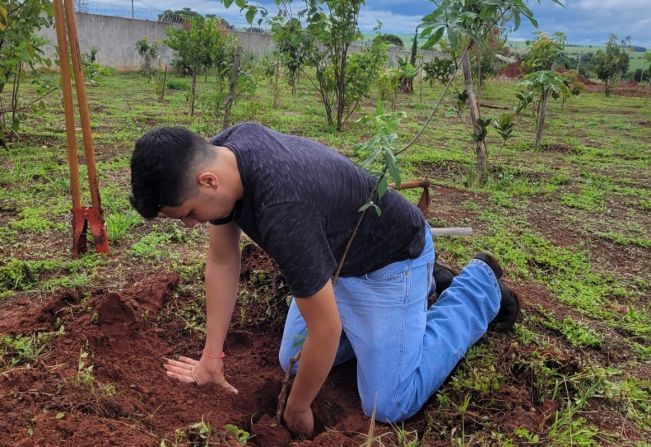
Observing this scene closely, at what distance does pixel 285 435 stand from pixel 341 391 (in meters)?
0.44

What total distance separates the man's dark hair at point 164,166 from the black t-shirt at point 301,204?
0.16 m

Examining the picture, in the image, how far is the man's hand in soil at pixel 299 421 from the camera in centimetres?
184

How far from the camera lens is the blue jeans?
1984 mm

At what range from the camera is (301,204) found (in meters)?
1.52

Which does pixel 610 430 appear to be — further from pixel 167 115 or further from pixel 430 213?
pixel 167 115

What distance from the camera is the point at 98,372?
6.28 ft

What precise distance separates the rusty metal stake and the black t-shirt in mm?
1396

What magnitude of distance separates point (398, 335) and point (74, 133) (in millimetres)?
1894

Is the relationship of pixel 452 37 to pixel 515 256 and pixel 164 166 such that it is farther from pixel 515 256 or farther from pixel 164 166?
pixel 515 256

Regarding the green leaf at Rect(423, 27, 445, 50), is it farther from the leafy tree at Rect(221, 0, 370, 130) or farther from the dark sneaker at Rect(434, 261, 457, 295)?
the leafy tree at Rect(221, 0, 370, 130)

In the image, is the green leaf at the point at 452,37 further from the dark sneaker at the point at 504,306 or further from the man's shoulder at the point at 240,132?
the dark sneaker at the point at 504,306

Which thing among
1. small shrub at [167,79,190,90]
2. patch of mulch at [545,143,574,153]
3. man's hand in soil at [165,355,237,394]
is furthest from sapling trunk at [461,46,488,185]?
small shrub at [167,79,190,90]

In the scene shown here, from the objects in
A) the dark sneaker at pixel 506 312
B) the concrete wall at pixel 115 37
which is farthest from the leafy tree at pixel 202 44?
the dark sneaker at pixel 506 312

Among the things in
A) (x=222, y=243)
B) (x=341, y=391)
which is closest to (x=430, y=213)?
(x=341, y=391)
